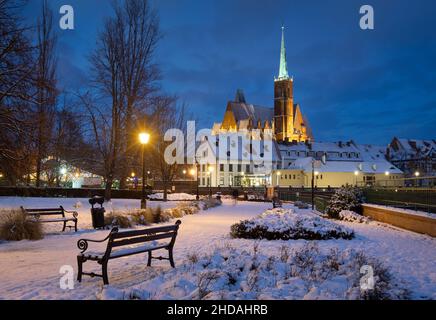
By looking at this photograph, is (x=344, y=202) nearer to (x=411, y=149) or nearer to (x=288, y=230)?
(x=288, y=230)

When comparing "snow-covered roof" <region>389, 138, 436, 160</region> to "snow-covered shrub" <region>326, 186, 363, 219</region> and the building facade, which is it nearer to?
the building facade

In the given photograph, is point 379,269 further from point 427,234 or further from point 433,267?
point 427,234

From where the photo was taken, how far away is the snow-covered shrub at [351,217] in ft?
69.2

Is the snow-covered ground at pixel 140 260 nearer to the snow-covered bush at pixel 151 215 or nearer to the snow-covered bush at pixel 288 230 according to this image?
the snow-covered bush at pixel 288 230

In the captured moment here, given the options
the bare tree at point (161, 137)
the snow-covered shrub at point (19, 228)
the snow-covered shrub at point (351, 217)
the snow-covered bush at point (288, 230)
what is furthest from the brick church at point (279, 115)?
the snow-covered shrub at point (19, 228)

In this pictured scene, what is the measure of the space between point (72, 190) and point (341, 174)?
2384 inches

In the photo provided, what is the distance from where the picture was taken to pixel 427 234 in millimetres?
15422

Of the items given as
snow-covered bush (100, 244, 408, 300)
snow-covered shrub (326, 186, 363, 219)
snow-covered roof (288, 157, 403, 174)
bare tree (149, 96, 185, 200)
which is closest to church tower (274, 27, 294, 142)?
snow-covered roof (288, 157, 403, 174)

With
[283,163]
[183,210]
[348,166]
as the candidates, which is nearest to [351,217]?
[183,210]

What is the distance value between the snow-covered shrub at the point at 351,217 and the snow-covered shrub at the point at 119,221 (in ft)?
38.2

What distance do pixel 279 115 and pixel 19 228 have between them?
124 metres

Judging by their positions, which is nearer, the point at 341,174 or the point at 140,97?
the point at 140,97

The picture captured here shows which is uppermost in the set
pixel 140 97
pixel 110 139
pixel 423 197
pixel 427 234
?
pixel 140 97
